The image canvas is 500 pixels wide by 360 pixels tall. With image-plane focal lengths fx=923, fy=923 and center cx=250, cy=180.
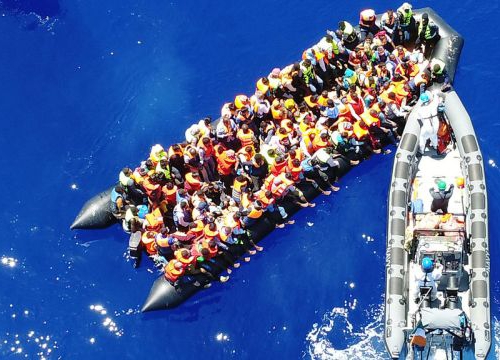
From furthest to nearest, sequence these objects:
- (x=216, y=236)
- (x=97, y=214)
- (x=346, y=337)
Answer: (x=97, y=214), (x=216, y=236), (x=346, y=337)

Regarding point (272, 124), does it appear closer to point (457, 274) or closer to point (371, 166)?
point (371, 166)

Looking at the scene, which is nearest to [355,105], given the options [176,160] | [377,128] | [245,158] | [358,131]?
[358,131]

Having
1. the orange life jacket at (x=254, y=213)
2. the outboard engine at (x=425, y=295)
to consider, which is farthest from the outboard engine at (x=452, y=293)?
the orange life jacket at (x=254, y=213)

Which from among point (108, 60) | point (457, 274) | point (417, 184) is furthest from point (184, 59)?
point (457, 274)

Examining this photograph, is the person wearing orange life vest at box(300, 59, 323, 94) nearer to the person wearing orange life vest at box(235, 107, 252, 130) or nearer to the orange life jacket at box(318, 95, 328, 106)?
the orange life jacket at box(318, 95, 328, 106)

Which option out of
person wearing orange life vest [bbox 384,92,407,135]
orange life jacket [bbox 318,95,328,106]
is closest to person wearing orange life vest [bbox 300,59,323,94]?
orange life jacket [bbox 318,95,328,106]

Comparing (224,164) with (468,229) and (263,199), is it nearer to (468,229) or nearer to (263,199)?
(263,199)
